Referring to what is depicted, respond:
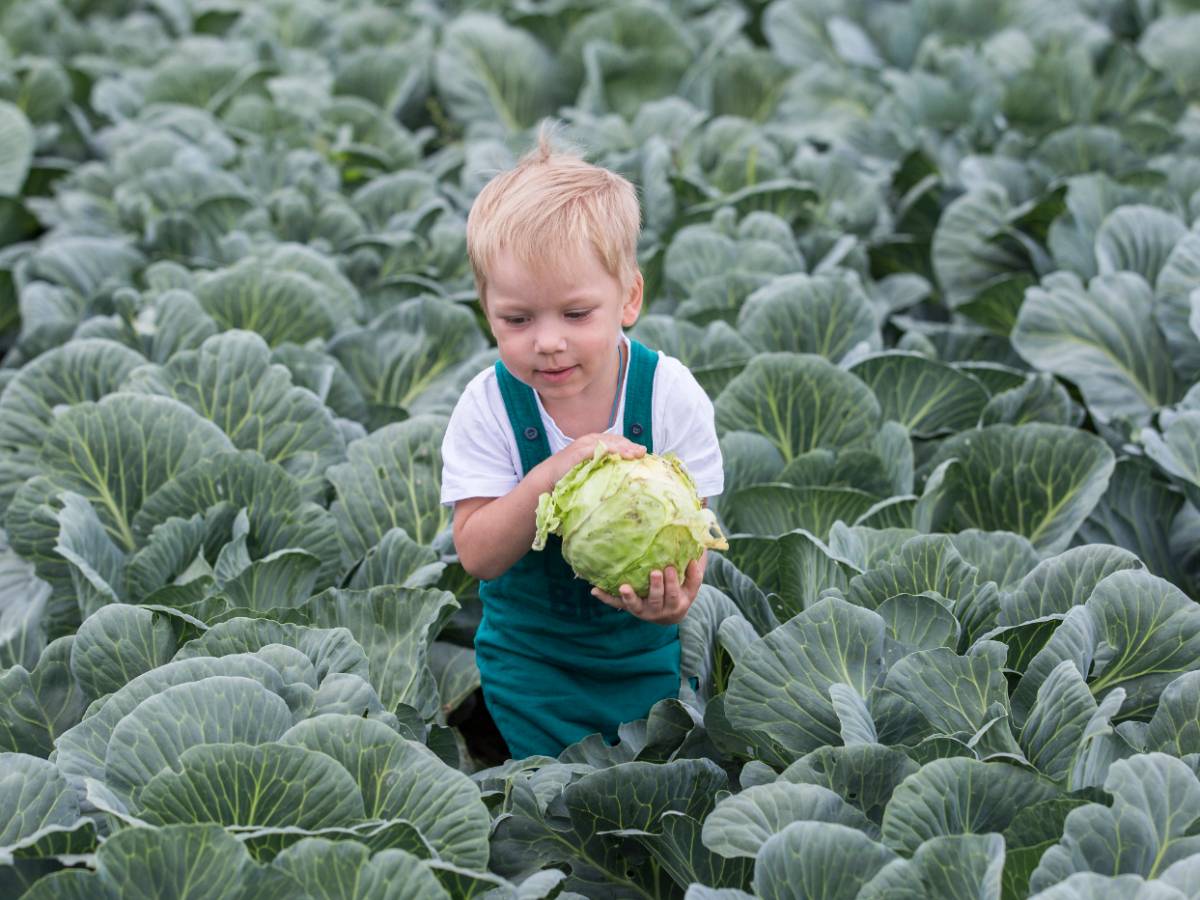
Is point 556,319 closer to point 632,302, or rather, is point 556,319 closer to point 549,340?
point 549,340

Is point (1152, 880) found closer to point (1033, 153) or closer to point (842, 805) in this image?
point (842, 805)

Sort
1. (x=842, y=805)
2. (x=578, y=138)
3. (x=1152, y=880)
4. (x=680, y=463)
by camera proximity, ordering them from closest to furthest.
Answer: (x=1152, y=880) < (x=842, y=805) < (x=680, y=463) < (x=578, y=138)

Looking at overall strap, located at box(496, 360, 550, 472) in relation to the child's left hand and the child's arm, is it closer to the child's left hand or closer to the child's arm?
the child's arm

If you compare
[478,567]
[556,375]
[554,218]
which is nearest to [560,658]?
[478,567]

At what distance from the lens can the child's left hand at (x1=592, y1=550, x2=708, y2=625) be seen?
246cm

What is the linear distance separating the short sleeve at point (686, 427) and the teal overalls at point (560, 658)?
283 mm

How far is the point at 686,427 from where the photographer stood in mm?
2711

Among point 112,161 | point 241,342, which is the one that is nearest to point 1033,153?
point 241,342

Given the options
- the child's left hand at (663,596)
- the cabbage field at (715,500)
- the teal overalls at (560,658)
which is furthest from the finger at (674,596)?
the teal overalls at (560,658)

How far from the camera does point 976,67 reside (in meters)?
6.09

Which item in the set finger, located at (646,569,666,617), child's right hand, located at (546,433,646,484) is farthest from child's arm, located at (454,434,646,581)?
finger, located at (646,569,666,617)

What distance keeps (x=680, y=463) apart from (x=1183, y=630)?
0.97 metres

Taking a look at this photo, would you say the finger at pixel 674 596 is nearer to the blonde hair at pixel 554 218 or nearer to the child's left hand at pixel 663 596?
the child's left hand at pixel 663 596

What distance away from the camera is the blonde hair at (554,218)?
→ 7.86 ft
